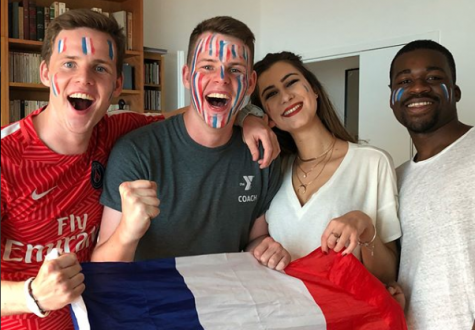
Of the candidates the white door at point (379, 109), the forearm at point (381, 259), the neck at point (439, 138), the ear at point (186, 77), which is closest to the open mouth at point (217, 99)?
the ear at point (186, 77)

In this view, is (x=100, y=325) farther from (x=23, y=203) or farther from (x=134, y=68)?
(x=134, y=68)

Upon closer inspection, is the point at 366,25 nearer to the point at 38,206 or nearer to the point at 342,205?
the point at 342,205

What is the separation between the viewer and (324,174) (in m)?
1.70

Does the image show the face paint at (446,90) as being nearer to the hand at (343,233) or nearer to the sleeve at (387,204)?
Answer: the sleeve at (387,204)

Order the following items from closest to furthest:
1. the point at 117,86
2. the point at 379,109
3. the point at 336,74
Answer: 1. the point at 117,86
2. the point at 379,109
3. the point at 336,74

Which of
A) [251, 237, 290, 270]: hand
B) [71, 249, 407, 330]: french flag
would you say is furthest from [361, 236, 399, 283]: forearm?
[251, 237, 290, 270]: hand

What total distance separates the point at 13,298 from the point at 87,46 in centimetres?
71

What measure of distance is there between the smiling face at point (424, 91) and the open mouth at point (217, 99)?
0.68 metres

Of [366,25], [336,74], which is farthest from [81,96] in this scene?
[336,74]

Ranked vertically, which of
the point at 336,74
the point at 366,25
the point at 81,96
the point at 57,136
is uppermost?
the point at 366,25

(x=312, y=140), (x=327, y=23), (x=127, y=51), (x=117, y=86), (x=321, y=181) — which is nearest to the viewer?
(x=117, y=86)

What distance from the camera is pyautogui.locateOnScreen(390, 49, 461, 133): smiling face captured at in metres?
1.70

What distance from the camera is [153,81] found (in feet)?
15.3

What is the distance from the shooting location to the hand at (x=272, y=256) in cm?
142
